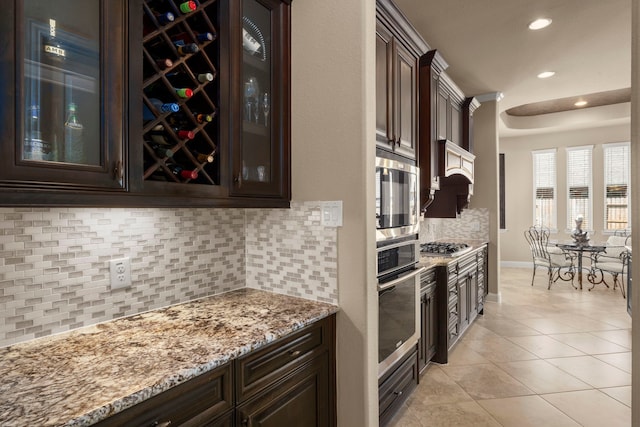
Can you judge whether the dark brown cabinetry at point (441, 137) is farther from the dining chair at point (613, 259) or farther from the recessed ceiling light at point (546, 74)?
the dining chair at point (613, 259)

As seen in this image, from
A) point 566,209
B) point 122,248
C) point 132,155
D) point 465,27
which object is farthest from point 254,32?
point 566,209

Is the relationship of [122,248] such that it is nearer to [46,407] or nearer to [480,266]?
[46,407]

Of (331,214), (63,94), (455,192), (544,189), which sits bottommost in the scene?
(331,214)

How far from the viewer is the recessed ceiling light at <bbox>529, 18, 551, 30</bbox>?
3.17 meters

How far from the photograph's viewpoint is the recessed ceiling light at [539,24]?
3.17m

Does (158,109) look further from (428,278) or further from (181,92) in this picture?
(428,278)

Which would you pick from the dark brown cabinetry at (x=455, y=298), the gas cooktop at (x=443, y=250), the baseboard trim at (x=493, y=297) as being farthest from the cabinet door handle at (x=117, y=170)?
the baseboard trim at (x=493, y=297)

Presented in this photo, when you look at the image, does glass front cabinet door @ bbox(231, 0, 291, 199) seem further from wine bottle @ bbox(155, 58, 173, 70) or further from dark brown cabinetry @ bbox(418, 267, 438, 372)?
dark brown cabinetry @ bbox(418, 267, 438, 372)

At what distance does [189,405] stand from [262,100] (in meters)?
1.33

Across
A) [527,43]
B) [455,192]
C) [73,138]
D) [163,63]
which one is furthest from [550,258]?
[73,138]

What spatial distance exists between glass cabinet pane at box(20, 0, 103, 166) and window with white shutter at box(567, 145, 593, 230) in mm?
8905

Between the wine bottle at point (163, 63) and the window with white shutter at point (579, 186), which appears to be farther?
the window with white shutter at point (579, 186)

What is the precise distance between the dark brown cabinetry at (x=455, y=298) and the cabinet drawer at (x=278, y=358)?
1741mm

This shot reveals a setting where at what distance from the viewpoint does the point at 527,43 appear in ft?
11.9
